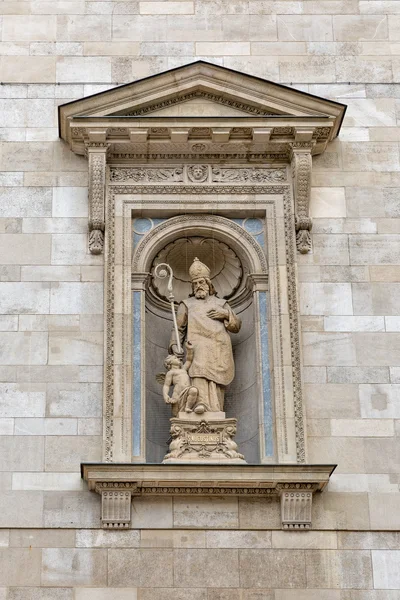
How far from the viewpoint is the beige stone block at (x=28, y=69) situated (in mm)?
16719

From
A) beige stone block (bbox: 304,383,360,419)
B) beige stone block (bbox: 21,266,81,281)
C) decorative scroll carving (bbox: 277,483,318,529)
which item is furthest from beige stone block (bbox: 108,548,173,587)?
beige stone block (bbox: 21,266,81,281)

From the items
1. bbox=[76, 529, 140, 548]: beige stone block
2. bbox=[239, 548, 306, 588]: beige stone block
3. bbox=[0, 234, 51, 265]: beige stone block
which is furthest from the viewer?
bbox=[0, 234, 51, 265]: beige stone block

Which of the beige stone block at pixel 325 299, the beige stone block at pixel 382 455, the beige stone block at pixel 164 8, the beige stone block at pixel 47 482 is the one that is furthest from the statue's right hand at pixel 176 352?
the beige stone block at pixel 164 8

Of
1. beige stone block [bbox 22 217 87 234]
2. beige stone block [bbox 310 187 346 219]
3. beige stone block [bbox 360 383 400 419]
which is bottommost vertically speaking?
beige stone block [bbox 360 383 400 419]

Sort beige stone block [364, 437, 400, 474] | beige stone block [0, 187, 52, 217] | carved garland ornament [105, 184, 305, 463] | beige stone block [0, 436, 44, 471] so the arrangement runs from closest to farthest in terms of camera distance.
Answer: beige stone block [0, 436, 44, 471] → beige stone block [364, 437, 400, 474] → carved garland ornament [105, 184, 305, 463] → beige stone block [0, 187, 52, 217]

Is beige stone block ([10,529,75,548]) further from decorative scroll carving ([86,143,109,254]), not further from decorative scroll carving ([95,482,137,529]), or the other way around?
decorative scroll carving ([86,143,109,254])

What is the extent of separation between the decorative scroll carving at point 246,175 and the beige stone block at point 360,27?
6.23 ft

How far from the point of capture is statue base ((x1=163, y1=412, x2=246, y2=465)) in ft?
48.4

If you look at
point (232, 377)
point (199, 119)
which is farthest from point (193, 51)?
point (232, 377)

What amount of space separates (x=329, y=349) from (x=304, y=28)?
154 inches

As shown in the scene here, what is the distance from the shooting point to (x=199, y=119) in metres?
16.2

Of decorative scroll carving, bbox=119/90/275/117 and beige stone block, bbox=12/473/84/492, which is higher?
decorative scroll carving, bbox=119/90/275/117

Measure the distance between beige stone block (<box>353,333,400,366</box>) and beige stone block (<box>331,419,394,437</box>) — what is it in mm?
626

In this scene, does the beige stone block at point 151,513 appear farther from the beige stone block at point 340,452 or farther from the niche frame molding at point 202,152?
the niche frame molding at point 202,152
